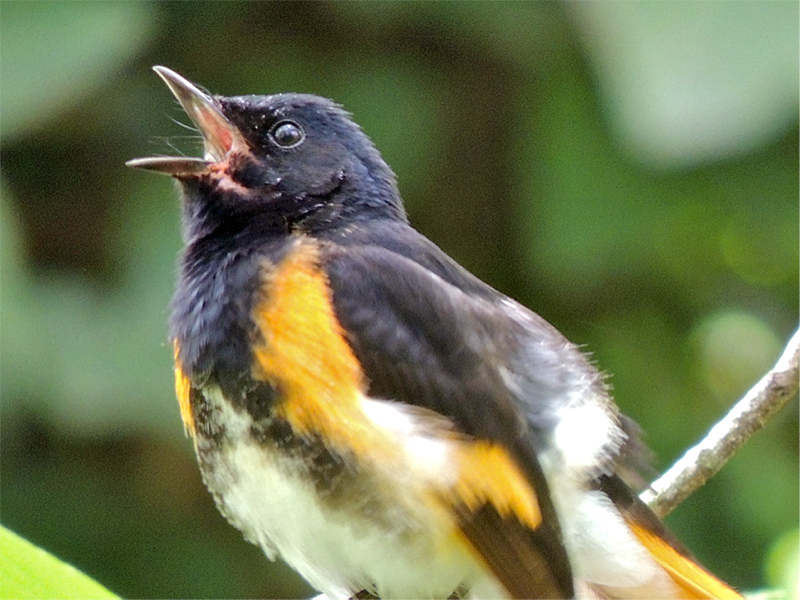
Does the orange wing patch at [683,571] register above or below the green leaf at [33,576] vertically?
below

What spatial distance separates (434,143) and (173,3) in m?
1.02

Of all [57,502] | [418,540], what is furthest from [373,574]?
[57,502]

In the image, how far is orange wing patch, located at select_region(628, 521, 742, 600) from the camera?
2.87 metres

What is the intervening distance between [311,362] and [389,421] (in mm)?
199

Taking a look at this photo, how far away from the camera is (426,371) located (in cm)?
258

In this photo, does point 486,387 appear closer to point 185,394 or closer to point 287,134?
point 185,394

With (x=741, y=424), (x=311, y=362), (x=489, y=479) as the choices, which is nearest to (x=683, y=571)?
(x=741, y=424)

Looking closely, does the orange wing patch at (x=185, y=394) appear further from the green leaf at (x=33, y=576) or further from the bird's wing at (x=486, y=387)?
the green leaf at (x=33, y=576)

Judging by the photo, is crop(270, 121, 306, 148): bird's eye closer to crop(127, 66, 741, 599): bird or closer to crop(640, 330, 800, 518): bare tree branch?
crop(127, 66, 741, 599): bird

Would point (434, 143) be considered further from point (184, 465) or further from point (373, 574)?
point (373, 574)

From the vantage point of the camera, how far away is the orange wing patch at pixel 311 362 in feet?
8.18

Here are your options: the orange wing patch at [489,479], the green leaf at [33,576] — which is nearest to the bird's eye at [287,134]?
the orange wing patch at [489,479]

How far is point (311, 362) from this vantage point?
8.29 ft

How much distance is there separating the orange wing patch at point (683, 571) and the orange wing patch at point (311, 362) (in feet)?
2.65
